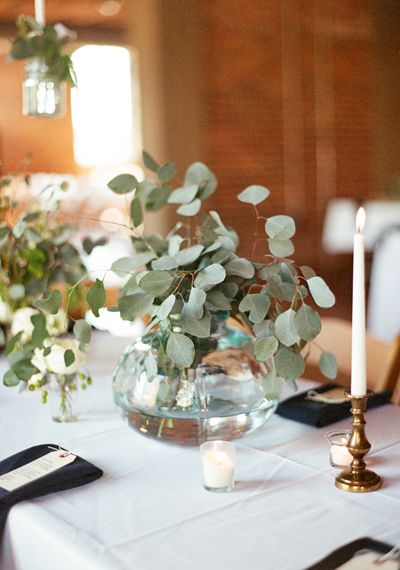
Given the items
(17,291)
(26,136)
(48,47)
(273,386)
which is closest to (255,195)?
(273,386)

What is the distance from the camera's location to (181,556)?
2.98 ft

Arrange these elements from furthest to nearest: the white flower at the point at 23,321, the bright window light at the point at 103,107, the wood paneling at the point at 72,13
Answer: the bright window light at the point at 103,107
the wood paneling at the point at 72,13
the white flower at the point at 23,321

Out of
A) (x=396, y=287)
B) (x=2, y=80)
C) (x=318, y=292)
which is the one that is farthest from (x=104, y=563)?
(x=2, y=80)

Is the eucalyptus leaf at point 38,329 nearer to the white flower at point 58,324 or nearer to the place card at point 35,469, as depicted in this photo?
the white flower at point 58,324

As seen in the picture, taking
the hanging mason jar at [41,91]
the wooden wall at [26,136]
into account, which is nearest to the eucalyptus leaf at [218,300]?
the hanging mason jar at [41,91]

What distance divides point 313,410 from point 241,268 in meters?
0.31

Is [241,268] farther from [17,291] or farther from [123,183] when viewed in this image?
[17,291]

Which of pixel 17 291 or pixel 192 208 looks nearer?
pixel 192 208

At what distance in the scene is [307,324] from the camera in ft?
3.73

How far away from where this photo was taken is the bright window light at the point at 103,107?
8.00m

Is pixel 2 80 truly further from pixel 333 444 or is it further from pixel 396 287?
pixel 333 444

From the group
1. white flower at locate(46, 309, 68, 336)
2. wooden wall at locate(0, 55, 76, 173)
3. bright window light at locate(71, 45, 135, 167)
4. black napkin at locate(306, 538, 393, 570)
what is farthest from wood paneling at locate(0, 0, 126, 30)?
black napkin at locate(306, 538, 393, 570)

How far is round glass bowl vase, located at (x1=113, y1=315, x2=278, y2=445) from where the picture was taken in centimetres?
125

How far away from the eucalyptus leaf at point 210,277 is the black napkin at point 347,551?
0.43 metres
